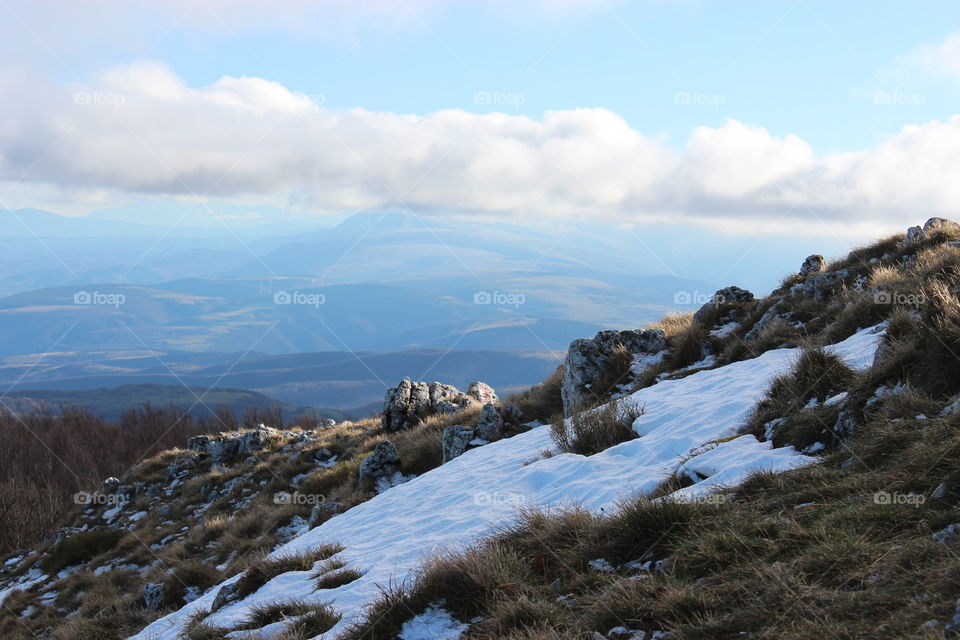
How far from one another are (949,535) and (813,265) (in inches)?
667

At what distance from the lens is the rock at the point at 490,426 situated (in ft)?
51.3

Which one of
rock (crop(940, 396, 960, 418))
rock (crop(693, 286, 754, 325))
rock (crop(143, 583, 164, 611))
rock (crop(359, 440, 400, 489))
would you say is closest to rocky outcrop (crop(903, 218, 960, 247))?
rock (crop(693, 286, 754, 325))

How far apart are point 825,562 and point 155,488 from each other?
28970 millimetres

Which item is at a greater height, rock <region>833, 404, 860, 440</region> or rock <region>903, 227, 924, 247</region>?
rock <region>903, 227, 924, 247</region>

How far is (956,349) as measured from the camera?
664 cm

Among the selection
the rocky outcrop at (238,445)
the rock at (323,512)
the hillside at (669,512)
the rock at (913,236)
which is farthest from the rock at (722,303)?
the rocky outcrop at (238,445)

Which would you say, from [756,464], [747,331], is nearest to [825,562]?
[756,464]

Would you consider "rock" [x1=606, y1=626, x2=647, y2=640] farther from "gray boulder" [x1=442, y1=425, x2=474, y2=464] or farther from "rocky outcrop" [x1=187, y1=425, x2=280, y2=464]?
"rocky outcrop" [x1=187, y1=425, x2=280, y2=464]

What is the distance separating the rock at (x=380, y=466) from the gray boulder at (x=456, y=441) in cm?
163

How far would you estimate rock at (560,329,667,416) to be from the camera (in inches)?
631

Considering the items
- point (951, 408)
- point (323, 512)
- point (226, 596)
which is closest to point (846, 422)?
point (951, 408)

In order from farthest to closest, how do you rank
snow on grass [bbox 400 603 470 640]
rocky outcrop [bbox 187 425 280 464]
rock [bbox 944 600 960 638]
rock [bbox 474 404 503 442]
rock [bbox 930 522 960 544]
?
rocky outcrop [bbox 187 425 280 464]
rock [bbox 474 404 503 442]
snow on grass [bbox 400 603 470 640]
rock [bbox 930 522 960 544]
rock [bbox 944 600 960 638]

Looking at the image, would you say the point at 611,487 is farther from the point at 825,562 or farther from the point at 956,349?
the point at 956,349

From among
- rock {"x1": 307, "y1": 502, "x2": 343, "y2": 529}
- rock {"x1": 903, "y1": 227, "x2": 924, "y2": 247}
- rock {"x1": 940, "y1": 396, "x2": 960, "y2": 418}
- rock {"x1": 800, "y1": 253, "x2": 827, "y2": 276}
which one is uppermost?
rock {"x1": 903, "y1": 227, "x2": 924, "y2": 247}
